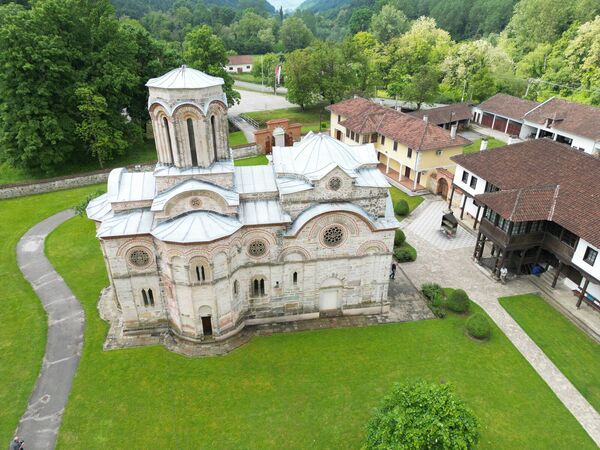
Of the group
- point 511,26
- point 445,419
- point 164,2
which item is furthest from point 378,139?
point 164,2

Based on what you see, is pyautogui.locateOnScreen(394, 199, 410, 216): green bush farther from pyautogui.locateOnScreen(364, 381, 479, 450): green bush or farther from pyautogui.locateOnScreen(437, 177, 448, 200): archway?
pyautogui.locateOnScreen(364, 381, 479, 450): green bush

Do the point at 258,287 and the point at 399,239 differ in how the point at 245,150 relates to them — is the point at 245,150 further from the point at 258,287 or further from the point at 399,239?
the point at 258,287

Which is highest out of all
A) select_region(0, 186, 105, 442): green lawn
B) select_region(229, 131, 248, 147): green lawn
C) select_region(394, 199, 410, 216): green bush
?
select_region(229, 131, 248, 147): green lawn

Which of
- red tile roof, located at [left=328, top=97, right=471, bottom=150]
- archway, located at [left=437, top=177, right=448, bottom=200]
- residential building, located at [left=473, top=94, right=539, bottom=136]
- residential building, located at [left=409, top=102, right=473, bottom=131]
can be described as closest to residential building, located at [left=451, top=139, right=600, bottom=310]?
archway, located at [left=437, top=177, right=448, bottom=200]

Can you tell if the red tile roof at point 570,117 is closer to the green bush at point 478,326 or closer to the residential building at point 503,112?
the residential building at point 503,112

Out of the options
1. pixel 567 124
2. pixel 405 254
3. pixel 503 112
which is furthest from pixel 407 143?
pixel 503 112

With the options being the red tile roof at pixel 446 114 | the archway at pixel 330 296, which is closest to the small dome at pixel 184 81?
the archway at pixel 330 296
